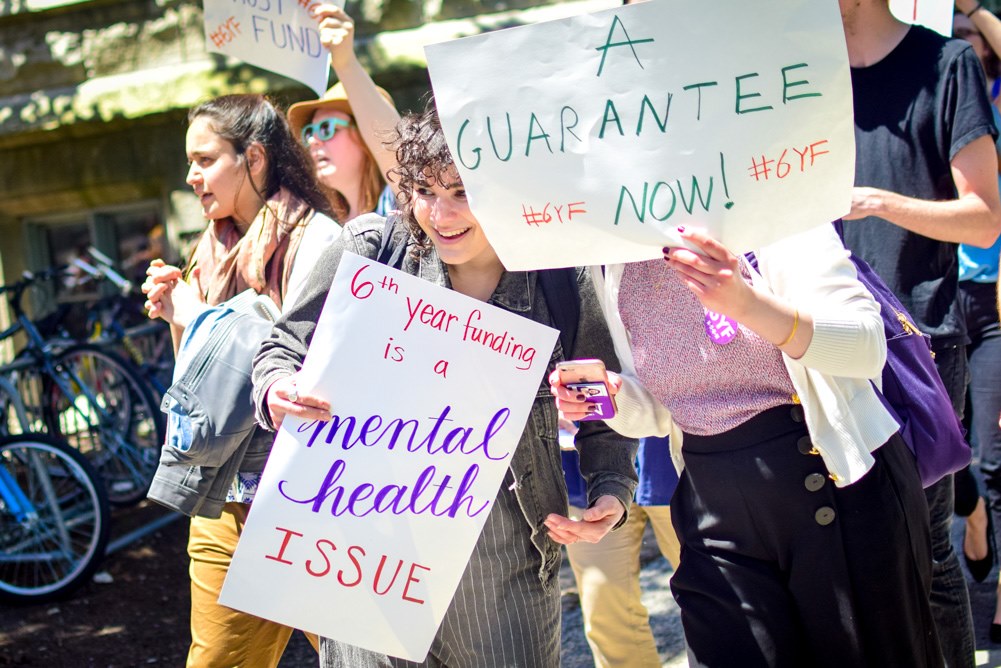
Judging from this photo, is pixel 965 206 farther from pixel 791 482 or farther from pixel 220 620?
pixel 220 620

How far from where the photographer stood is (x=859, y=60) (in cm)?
298

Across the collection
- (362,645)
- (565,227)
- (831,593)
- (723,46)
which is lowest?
(362,645)

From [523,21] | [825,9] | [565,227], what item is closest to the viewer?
[825,9]

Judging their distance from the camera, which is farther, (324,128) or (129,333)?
(129,333)

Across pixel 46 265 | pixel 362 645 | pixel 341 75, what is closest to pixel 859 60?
pixel 341 75

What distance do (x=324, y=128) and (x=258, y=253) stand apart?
1.20m

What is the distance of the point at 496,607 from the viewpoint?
2246mm

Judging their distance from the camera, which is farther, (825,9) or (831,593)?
(831,593)

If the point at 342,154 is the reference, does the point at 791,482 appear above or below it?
below

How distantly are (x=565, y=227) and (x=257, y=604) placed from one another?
3.13 ft

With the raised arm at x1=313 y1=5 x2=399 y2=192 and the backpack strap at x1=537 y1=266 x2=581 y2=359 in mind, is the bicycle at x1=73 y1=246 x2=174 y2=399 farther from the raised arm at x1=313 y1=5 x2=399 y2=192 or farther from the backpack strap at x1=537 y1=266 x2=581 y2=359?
the backpack strap at x1=537 y1=266 x2=581 y2=359

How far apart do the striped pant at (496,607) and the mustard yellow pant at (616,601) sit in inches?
35.2

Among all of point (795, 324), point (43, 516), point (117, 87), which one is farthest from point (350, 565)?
point (117, 87)

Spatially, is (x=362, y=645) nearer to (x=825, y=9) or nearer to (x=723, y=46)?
(x=723, y=46)
